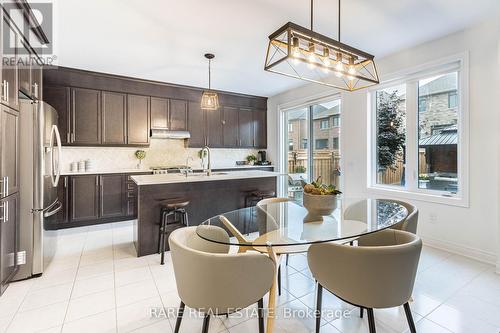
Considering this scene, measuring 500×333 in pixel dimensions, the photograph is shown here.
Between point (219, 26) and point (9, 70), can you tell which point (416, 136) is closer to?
point (219, 26)

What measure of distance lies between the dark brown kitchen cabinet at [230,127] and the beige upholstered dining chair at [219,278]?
4.51 metres

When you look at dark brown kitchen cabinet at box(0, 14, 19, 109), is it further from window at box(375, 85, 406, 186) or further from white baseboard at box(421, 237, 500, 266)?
white baseboard at box(421, 237, 500, 266)

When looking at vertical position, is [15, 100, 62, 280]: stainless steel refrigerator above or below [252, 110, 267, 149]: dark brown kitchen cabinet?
below

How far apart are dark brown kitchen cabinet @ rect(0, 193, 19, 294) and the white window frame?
4.33 meters

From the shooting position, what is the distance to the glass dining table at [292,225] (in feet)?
5.34

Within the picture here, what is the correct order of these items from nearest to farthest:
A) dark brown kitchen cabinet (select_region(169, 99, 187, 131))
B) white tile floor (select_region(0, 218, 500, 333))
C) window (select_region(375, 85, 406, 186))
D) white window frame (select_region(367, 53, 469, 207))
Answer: white tile floor (select_region(0, 218, 500, 333))
white window frame (select_region(367, 53, 469, 207))
window (select_region(375, 85, 406, 186))
dark brown kitchen cabinet (select_region(169, 99, 187, 131))

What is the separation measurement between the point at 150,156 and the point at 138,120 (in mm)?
758

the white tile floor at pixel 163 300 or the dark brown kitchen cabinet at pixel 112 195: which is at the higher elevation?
the dark brown kitchen cabinet at pixel 112 195

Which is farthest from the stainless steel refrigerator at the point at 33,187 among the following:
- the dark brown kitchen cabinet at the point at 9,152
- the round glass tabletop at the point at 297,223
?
the round glass tabletop at the point at 297,223

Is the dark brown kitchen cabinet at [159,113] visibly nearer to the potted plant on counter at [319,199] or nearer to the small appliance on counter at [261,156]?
the small appliance on counter at [261,156]

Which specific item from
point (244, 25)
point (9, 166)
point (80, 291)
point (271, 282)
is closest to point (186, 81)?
point (244, 25)

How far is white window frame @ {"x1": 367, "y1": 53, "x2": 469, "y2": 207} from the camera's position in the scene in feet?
9.66

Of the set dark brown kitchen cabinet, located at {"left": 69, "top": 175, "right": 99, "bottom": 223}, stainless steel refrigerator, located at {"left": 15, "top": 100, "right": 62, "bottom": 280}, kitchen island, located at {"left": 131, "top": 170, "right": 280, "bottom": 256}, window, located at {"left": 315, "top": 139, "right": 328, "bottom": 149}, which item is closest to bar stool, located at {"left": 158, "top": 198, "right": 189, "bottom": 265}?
kitchen island, located at {"left": 131, "top": 170, "right": 280, "bottom": 256}

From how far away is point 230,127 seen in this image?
19.3ft
